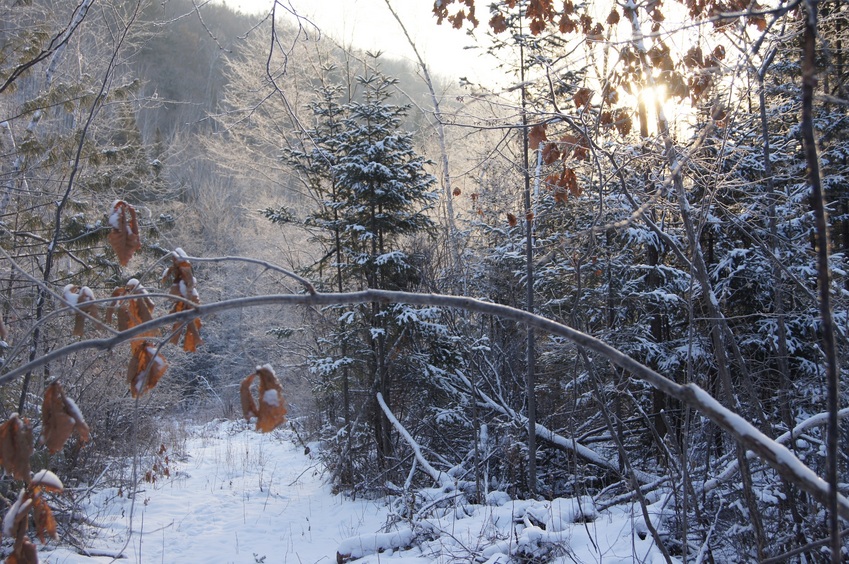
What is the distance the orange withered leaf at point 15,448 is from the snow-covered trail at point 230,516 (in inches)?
167

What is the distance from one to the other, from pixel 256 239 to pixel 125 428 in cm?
1216

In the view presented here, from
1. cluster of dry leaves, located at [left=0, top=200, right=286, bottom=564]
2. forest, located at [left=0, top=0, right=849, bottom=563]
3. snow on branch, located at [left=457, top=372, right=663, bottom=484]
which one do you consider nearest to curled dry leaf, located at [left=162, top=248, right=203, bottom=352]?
cluster of dry leaves, located at [left=0, top=200, right=286, bottom=564]

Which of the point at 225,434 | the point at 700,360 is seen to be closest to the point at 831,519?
the point at 700,360

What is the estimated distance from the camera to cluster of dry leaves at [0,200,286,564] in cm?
139

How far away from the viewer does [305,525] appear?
6711 mm

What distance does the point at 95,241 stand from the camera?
813 centimetres

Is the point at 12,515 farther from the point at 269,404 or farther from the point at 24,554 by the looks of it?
the point at 269,404

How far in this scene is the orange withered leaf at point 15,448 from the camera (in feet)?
4.64

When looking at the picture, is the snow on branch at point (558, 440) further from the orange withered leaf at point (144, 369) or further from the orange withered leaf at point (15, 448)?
the orange withered leaf at point (15, 448)

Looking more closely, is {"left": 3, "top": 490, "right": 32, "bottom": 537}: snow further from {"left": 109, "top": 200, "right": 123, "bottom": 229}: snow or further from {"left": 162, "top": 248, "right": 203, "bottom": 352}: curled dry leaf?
{"left": 109, "top": 200, "right": 123, "bottom": 229}: snow

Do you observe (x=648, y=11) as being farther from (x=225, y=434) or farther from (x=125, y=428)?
(x=225, y=434)

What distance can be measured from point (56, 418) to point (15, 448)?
0.51 ft

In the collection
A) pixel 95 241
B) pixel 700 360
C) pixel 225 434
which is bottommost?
pixel 225 434

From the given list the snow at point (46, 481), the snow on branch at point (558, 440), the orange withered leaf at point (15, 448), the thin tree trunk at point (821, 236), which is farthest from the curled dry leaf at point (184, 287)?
the snow on branch at point (558, 440)
